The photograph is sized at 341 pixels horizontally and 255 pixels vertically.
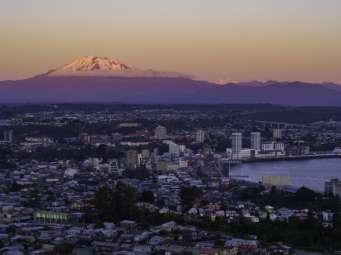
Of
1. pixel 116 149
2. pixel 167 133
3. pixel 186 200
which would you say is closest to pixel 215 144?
pixel 167 133

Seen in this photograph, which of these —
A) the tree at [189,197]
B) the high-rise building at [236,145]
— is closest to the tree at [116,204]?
the tree at [189,197]

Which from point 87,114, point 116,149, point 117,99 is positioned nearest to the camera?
point 116,149

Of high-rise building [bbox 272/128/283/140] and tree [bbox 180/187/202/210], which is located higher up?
tree [bbox 180/187/202/210]

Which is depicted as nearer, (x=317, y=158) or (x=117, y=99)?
(x=317, y=158)

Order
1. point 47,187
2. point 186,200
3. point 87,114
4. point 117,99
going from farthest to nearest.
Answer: point 117,99 < point 87,114 < point 47,187 < point 186,200

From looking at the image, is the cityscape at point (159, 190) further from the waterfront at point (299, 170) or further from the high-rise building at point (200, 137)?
the waterfront at point (299, 170)

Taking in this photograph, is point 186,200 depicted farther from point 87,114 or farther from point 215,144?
point 87,114

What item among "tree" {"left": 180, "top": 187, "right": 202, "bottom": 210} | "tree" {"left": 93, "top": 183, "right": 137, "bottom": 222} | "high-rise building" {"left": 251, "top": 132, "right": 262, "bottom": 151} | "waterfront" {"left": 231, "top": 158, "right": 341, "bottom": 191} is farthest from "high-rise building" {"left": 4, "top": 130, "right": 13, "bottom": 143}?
"tree" {"left": 93, "top": 183, "right": 137, "bottom": 222}

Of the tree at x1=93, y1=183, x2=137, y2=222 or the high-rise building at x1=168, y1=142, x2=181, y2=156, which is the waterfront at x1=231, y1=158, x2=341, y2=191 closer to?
the high-rise building at x1=168, y1=142, x2=181, y2=156

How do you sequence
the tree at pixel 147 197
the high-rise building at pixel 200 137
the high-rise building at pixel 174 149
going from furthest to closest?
the high-rise building at pixel 200 137 → the high-rise building at pixel 174 149 → the tree at pixel 147 197
